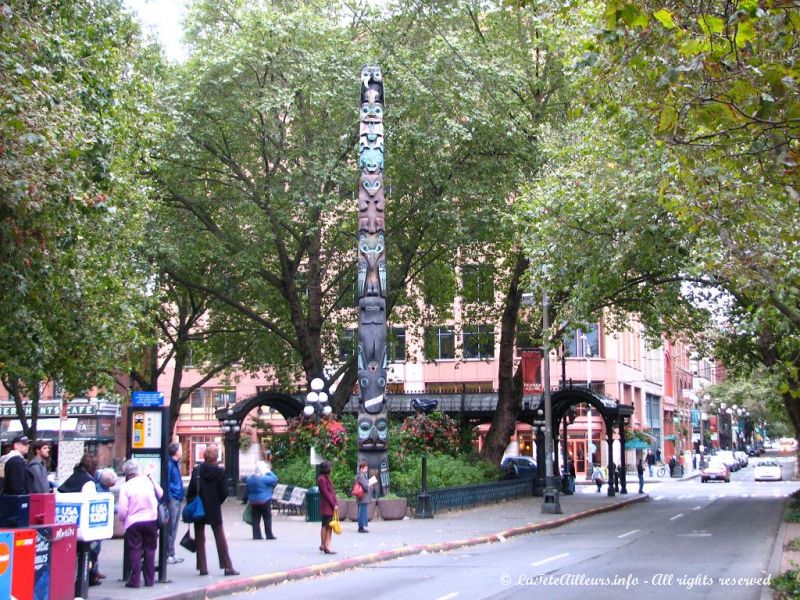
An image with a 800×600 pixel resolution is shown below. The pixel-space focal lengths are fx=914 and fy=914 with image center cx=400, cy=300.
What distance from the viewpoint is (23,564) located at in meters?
9.29

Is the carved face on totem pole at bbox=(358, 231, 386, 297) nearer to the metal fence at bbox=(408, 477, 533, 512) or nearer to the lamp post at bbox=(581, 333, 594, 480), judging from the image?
the metal fence at bbox=(408, 477, 533, 512)

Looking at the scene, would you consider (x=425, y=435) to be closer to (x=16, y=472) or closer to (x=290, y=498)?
(x=290, y=498)

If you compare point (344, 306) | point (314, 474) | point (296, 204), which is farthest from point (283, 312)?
point (314, 474)

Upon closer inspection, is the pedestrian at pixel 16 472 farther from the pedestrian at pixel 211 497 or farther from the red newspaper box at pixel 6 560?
the red newspaper box at pixel 6 560

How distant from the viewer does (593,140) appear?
2162 cm

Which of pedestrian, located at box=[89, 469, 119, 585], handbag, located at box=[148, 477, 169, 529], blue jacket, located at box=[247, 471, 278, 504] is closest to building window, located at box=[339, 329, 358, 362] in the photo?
blue jacket, located at box=[247, 471, 278, 504]

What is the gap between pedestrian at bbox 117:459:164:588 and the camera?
12172 mm

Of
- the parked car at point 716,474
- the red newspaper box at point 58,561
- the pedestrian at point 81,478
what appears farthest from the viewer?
the parked car at point 716,474

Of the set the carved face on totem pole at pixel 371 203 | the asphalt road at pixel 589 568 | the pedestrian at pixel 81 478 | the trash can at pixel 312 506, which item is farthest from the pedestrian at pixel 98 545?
the carved face on totem pole at pixel 371 203

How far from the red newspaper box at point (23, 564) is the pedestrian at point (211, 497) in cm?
360

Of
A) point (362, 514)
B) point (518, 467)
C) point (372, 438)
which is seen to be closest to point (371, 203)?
point (372, 438)

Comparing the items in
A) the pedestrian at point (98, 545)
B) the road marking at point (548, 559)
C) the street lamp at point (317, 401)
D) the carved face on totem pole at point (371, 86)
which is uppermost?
the carved face on totem pole at point (371, 86)

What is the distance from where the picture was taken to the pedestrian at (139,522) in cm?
1217

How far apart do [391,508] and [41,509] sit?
1449 centimetres
